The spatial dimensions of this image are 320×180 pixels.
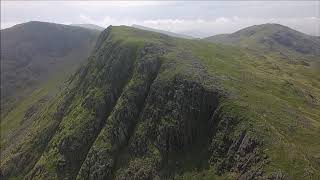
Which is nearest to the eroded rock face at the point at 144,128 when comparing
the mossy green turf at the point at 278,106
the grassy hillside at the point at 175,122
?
the grassy hillside at the point at 175,122

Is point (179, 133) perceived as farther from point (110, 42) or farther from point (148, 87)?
point (110, 42)

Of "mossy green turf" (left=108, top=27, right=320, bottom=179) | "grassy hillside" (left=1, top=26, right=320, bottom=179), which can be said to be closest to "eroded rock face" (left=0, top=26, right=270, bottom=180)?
"grassy hillside" (left=1, top=26, right=320, bottom=179)

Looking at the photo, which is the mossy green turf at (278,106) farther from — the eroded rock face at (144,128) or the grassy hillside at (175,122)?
the eroded rock face at (144,128)

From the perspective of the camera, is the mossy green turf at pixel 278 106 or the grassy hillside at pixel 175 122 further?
the grassy hillside at pixel 175 122

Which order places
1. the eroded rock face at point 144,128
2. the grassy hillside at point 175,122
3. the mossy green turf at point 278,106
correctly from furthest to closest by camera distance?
the eroded rock face at point 144,128, the grassy hillside at point 175,122, the mossy green turf at point 278,106

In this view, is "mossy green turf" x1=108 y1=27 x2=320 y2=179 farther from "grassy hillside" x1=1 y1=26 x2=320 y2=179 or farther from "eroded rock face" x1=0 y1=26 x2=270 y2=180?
"eroded rock face" x1=0 y1=26 x2=270 y2=180

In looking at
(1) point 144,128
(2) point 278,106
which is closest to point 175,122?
(1) point 144,128

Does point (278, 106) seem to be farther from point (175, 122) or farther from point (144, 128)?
point (144, 128)

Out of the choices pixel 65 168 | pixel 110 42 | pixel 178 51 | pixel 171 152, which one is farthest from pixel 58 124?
pixel 171 152

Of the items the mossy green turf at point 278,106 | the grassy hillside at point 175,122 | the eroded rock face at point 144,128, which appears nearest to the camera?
the mossy green turf at point 278,106
